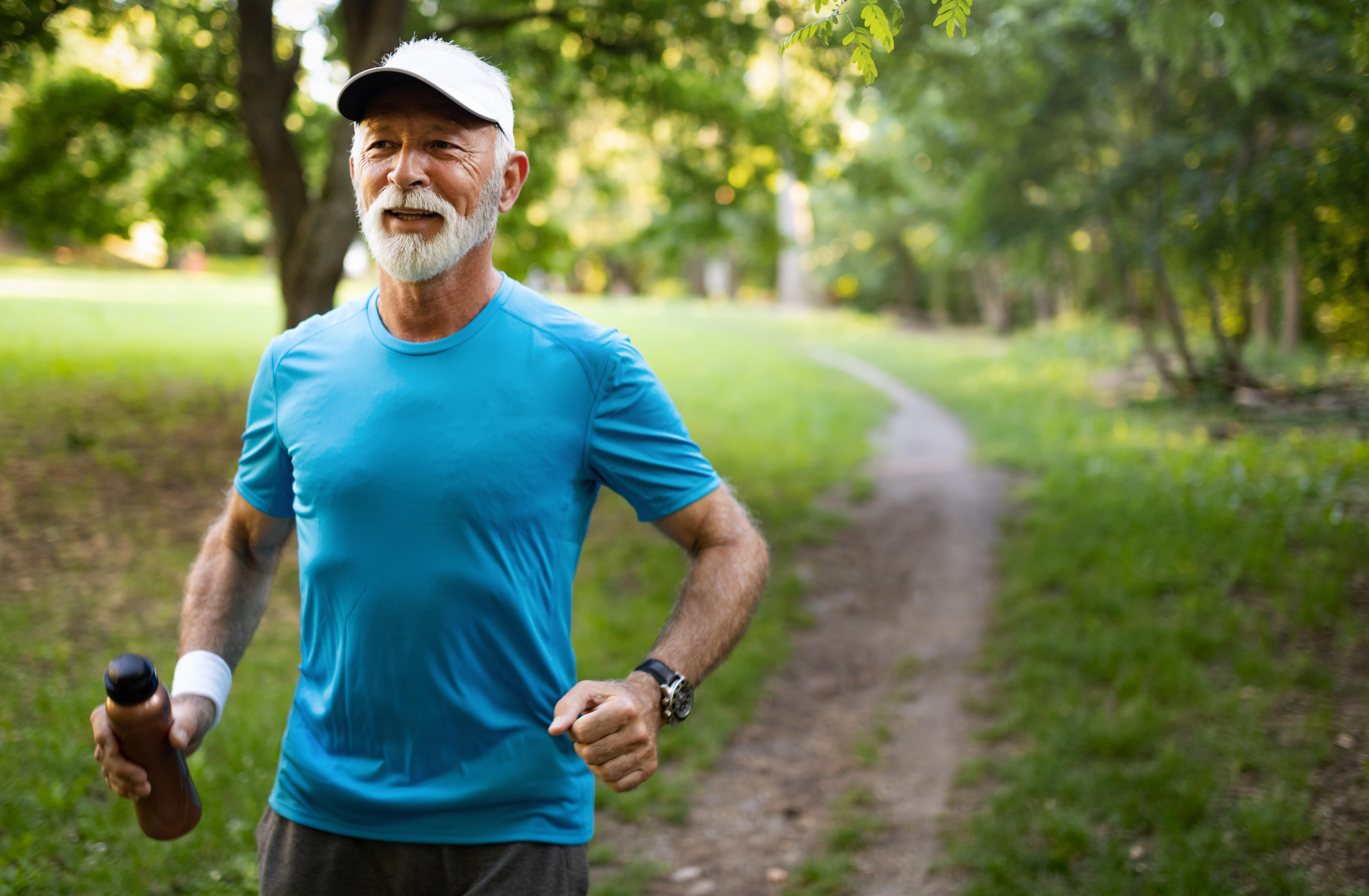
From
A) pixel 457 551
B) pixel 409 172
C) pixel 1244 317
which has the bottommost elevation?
pixel 457 551

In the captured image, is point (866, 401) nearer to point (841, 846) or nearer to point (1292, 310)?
point (1292, 310)

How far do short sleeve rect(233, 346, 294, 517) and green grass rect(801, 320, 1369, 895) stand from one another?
139 inches

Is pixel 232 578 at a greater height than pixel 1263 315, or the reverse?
pixel 1263 315

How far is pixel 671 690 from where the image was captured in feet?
6.61

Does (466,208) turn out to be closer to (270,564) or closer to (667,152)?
(270,564)

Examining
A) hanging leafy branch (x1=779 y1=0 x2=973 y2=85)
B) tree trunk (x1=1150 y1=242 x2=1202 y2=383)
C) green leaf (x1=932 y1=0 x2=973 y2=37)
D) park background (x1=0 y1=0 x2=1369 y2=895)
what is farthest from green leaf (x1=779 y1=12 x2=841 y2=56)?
tree trunk (x1=1150 y1=242 x2=1202 y2=383)

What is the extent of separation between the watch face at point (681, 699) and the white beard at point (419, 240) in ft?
3.36

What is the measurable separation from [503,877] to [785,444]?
38.8 feet

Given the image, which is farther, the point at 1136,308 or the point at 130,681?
the point at 1136,308

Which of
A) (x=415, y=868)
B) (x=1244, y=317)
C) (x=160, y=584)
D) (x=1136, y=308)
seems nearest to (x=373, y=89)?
(x=415, y=868)

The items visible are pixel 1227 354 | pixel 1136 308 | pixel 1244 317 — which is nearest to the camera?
pixel 1227 354

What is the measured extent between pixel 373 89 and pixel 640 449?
983 millimetres

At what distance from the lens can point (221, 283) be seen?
4150 centimetres

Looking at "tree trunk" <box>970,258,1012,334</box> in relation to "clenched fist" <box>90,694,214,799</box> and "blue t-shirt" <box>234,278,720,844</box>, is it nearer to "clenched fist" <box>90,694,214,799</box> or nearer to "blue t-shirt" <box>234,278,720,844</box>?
"blue t-shirt" <box>234,278,720,844</box>
